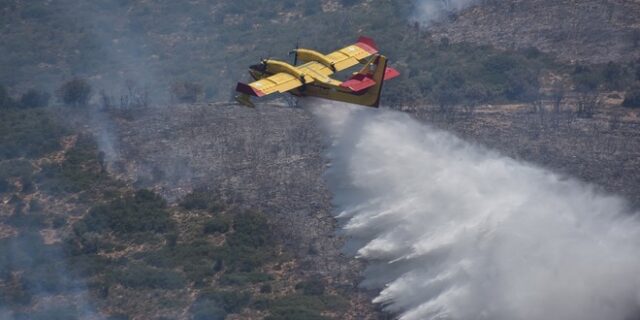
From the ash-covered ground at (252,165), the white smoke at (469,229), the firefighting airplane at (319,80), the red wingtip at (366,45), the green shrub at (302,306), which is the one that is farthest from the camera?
the red wingtip at (366,45)

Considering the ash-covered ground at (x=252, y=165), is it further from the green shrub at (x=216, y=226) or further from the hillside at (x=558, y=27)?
the hillside at (x=558, y=27)

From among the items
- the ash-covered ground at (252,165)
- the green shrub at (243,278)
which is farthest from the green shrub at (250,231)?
the green shrub at (243,278)

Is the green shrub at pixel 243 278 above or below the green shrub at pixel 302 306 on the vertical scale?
above

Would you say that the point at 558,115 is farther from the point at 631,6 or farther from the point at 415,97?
the point at 631,6

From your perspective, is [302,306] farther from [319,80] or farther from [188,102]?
[188,102]

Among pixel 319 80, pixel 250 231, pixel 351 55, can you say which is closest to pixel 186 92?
pixel 351 55

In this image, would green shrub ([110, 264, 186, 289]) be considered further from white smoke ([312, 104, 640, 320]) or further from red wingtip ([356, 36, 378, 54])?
red wingtip ([356, 36, 378, 54])

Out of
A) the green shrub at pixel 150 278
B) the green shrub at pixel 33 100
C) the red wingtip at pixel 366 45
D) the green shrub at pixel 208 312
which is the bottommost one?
the green shrub at pixel 208 312
